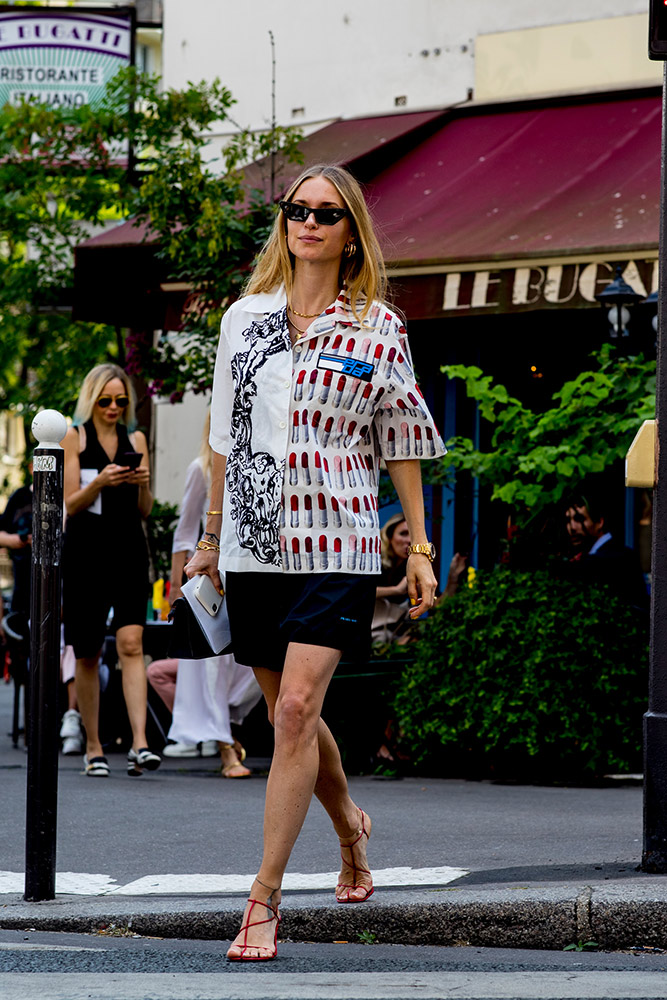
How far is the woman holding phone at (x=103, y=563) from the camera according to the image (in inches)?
325

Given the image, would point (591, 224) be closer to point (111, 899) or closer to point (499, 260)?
point (499, 260)

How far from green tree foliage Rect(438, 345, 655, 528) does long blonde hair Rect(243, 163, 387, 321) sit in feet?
11.4

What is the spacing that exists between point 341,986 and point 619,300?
668 centimetres

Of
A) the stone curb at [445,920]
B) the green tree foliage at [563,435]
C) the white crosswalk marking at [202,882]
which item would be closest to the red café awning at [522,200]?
the green tree foliage at [563,435]

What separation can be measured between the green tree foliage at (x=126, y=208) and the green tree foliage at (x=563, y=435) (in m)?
2.34

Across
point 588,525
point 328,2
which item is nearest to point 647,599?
point 588,525

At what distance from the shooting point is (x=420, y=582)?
4.54m

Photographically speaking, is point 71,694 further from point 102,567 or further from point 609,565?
point 609,565

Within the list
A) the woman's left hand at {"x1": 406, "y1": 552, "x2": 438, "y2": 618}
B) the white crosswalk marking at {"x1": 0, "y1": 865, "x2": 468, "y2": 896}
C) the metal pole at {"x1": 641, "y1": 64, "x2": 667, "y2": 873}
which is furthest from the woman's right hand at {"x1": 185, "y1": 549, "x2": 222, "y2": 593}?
the metal pole at {"x1": 641, "y1": 64, "x2": 667, "y2": 873}

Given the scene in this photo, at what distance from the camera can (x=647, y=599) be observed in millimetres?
8594

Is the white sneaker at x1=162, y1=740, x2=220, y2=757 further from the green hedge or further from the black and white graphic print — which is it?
the black and white graphic print

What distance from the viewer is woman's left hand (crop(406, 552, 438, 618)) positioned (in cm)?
452

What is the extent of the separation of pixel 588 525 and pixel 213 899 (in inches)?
185

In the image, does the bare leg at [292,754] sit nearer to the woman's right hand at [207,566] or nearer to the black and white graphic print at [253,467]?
the black and white graphic print at [253,467]
